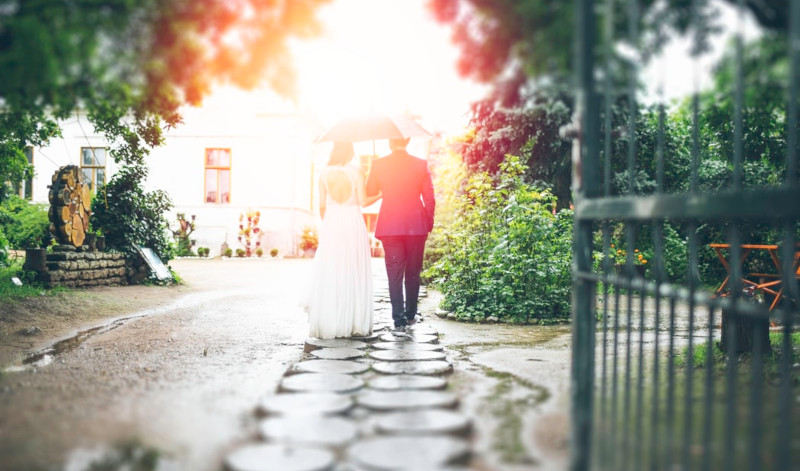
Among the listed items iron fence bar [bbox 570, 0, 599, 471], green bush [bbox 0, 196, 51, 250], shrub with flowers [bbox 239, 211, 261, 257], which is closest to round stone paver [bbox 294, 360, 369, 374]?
iron fence bar [bbox 570, 0, 599, 471]

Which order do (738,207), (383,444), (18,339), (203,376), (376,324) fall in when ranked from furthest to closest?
1. (376,324)
2. (18,339)
3. (203,376)
4. (383,444)
5. (738,207)

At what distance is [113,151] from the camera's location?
10023mm

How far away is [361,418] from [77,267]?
7.91 m

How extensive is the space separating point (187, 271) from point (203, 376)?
10655mm

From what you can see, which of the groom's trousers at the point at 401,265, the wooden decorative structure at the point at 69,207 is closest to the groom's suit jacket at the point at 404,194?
the groom's trousers at the point at 401,265

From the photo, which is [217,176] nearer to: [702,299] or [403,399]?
[403,399]

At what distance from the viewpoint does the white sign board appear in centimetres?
1066

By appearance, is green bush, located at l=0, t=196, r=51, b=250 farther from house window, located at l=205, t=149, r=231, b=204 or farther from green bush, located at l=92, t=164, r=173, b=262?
house window, located at l=205, t=149, r=231, b=204

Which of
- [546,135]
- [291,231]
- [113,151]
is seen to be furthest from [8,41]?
[291,231]

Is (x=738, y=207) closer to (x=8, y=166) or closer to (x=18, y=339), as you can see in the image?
(x=18, y=339)

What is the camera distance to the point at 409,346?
15.6ft

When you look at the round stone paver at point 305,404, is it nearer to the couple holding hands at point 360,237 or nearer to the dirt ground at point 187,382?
the dirt ground at point 187,382

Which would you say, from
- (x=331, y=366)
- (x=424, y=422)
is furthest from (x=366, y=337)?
(x=424, y=422)

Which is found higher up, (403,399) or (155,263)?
(155,263)
